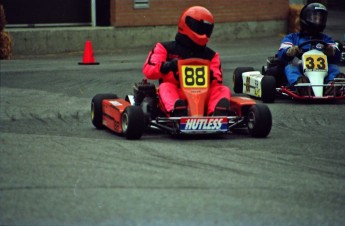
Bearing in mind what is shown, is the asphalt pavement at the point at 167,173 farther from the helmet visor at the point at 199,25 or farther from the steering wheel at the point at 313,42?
the helmet visor at the point at 199,25

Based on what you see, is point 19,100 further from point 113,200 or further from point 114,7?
point 114,7

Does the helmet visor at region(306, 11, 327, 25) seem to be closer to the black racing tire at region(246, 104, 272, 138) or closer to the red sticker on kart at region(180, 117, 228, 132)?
the black racing tire at region(246, 104, 272, 138)

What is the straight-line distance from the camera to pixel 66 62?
67.8 feet

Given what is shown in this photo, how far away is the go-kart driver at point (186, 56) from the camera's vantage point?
10922mm

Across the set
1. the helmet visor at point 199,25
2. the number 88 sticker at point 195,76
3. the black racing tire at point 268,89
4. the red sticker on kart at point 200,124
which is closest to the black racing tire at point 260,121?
the red sticker on kart at point 200,124

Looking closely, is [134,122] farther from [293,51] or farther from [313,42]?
[313,42]

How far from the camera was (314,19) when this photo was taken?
47.0 feet

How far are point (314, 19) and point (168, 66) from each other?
3900 mm

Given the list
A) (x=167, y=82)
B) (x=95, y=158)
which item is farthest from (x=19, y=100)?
(x=95, y=158)

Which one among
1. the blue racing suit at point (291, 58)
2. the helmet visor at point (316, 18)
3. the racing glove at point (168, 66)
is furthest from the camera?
the helmet visor at point (316, 18)

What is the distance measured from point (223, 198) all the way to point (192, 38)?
12.7 ft

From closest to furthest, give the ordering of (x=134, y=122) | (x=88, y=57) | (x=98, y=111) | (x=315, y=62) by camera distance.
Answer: (x=134, y=122) → (x=98, y=111) → (x=315, y=62) → (x=88, y=57)

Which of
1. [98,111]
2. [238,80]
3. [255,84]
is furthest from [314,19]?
[98,111]

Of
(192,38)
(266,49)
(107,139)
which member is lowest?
(266,49)
